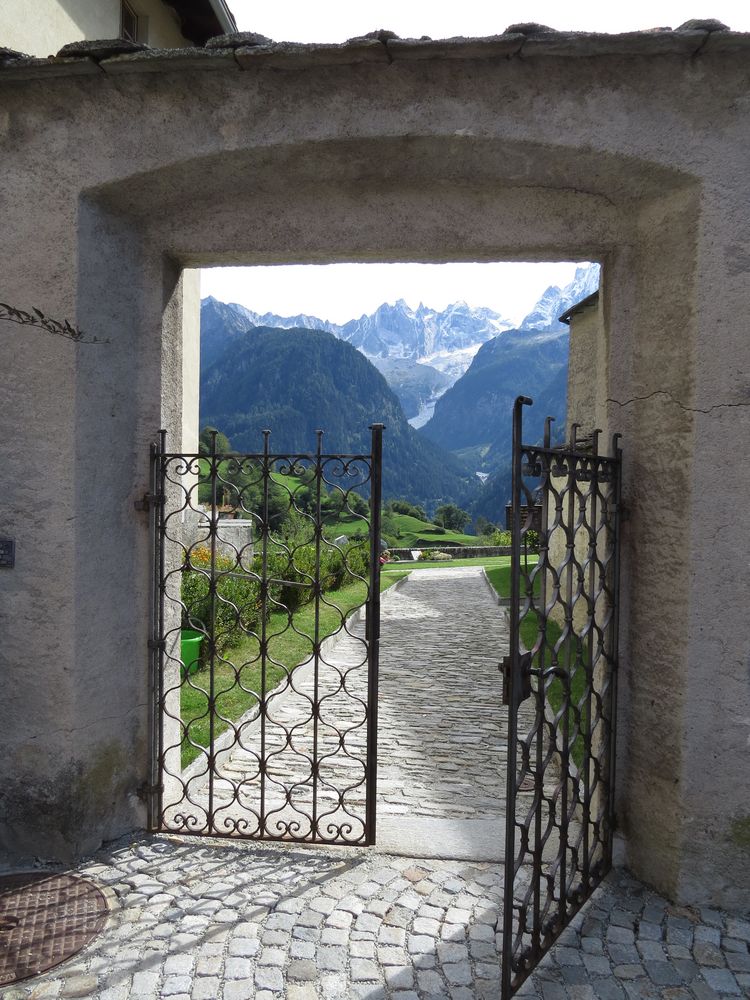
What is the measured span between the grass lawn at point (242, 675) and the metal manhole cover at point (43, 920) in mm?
1025

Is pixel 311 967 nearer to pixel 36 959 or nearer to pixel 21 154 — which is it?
pixel 36 959

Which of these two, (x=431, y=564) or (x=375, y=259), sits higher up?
(x=375, y=259)

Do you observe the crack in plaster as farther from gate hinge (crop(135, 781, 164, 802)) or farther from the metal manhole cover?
the metal manhole cover

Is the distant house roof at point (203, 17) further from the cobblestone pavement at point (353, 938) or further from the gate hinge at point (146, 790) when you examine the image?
the cobblestone pavement at point (353, 938)

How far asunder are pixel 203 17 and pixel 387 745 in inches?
410

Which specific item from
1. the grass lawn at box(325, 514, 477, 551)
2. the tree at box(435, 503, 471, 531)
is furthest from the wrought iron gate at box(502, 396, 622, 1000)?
the tree at box(435, 503, 471, 531)

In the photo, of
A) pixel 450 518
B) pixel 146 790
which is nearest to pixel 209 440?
pixel 146 790

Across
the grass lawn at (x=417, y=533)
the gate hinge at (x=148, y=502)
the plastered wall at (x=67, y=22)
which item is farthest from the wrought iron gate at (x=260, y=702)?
the grass lawn at (x=417, y=533)

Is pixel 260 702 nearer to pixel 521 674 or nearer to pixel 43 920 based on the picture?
pixel 43 920

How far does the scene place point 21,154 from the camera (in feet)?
13.2

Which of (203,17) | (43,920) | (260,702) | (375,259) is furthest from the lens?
(203,17)

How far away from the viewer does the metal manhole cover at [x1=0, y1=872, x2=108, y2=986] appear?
3.28 meters

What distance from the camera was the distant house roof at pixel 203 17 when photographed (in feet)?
31.9

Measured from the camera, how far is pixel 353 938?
11.2 feet
